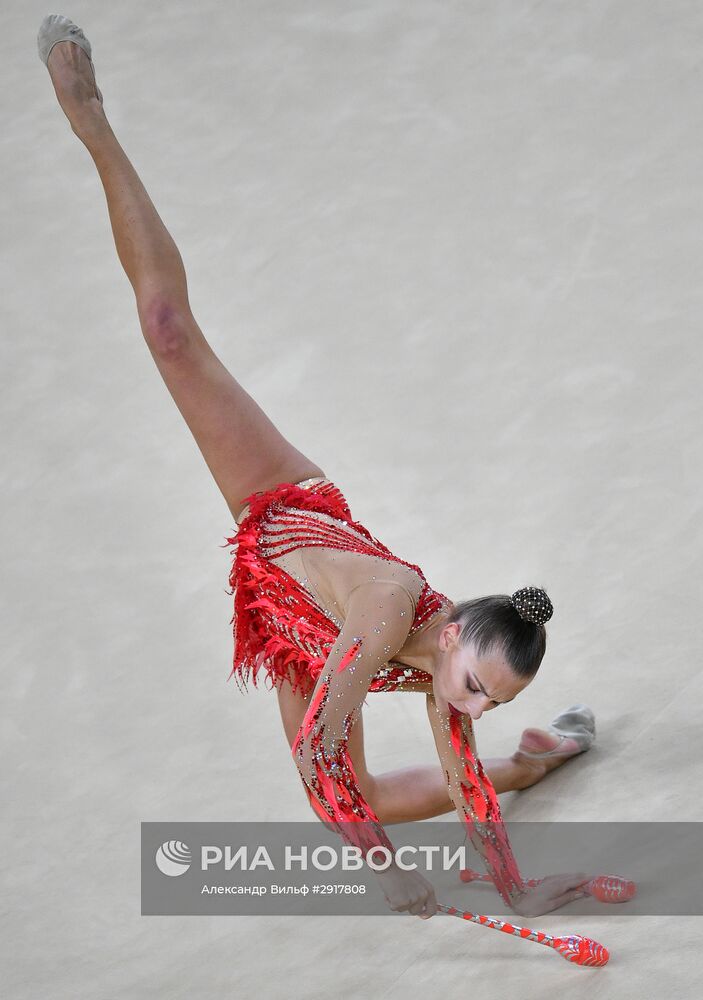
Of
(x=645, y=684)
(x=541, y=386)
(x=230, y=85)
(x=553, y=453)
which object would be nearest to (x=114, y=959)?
(x=645, y=684)

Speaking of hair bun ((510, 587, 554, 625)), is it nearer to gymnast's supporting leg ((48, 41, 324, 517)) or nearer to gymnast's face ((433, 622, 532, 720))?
gymnast's face ((433, 622, 532, 720))

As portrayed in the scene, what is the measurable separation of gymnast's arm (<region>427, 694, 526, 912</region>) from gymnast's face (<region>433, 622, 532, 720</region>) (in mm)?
113

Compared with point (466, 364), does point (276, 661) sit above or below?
below

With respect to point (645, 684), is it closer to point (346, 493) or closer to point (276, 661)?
point (276, 661)

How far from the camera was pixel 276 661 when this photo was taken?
216 cm

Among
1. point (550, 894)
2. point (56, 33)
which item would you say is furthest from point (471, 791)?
point (56, 33)

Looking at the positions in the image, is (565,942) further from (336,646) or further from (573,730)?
(573,730)

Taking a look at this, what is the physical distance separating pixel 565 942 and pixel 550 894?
0.23m

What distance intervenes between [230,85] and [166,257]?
2.42m

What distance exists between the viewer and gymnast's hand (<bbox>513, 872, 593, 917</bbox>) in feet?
6.12

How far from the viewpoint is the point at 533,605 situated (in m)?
1.69

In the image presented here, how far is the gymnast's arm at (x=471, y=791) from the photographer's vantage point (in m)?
1.92

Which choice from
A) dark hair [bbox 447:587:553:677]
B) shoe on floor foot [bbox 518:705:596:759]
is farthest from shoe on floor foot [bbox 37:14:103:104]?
shoe on floor foot [bbox 518:705:596:759]

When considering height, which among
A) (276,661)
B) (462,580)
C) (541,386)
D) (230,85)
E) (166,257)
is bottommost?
(276,661)
